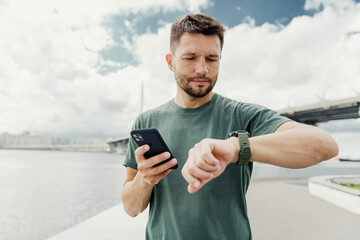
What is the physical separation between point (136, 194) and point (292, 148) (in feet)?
2.86

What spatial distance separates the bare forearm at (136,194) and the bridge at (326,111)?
93.0 ft

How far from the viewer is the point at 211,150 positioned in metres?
0.99

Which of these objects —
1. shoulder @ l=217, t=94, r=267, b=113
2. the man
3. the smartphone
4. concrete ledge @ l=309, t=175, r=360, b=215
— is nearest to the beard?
the man

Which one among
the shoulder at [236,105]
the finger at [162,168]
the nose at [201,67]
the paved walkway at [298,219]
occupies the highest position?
the nose at [201,67]

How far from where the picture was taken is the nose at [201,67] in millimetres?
1446

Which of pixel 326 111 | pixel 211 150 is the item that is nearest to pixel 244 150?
pixel 211 150

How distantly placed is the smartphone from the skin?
27 mm

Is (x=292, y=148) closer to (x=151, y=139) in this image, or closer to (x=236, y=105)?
(x=236, y=105)

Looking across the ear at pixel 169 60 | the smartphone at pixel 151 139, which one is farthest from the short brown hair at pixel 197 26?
the smartphone at pixel 151 139

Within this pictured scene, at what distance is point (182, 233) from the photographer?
1.31m

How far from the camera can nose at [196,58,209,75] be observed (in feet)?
4.75

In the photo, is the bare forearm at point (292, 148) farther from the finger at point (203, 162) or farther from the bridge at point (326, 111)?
the bridge at point (326, 111)

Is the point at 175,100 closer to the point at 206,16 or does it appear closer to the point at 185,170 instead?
the point at 206,16

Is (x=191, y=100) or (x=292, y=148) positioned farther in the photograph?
(x=191, y=100)
